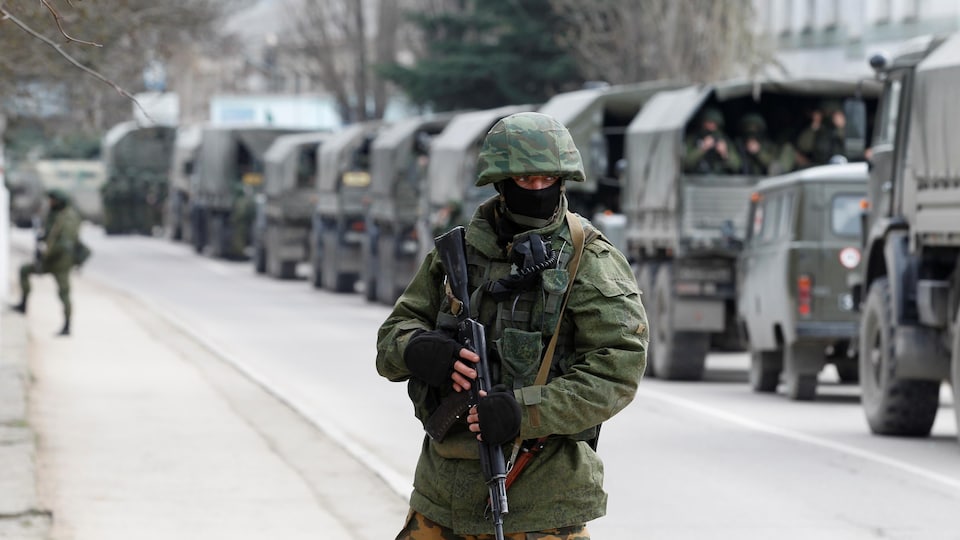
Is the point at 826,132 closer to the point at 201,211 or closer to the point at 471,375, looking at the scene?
the point at 471,375

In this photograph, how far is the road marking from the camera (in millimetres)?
12680

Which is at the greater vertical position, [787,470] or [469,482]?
[469,482]

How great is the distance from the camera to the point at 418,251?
32.7 meters

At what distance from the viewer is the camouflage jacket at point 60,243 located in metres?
24.3

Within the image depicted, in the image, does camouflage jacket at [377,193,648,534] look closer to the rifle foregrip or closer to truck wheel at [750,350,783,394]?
the rifle foregrip

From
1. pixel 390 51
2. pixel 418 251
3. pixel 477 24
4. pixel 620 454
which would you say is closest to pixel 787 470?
pixel 620 454

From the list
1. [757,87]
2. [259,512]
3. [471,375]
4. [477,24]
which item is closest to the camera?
[471,375]

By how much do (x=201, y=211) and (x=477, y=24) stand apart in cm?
818

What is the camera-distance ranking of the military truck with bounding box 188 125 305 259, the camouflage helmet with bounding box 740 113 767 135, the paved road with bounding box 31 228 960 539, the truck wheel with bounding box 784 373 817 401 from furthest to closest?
the military truck with bounding box 188 125 305 259 → the camouflage helmet with bounding box 740 113 767 135 → the truck wheel with bounding box 784 373 817 401 → the paved road with bounding box 31 228 960 539

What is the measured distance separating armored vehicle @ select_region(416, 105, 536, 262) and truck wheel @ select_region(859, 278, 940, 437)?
1253cm

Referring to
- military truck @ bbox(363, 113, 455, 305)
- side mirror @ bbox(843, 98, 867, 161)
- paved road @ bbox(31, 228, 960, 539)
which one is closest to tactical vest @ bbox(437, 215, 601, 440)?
paved road @ bbox(31, 228, 960, 539)

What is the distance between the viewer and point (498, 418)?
17.2 ft

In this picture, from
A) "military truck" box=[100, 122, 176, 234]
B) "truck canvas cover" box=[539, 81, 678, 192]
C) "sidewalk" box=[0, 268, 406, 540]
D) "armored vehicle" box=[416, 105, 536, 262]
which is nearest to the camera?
"sidewalk" box=[0, 268, 406, 540]

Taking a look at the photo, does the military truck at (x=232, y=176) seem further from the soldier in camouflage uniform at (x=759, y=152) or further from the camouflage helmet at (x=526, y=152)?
the camouflage helmet at (x=526, y=152)
